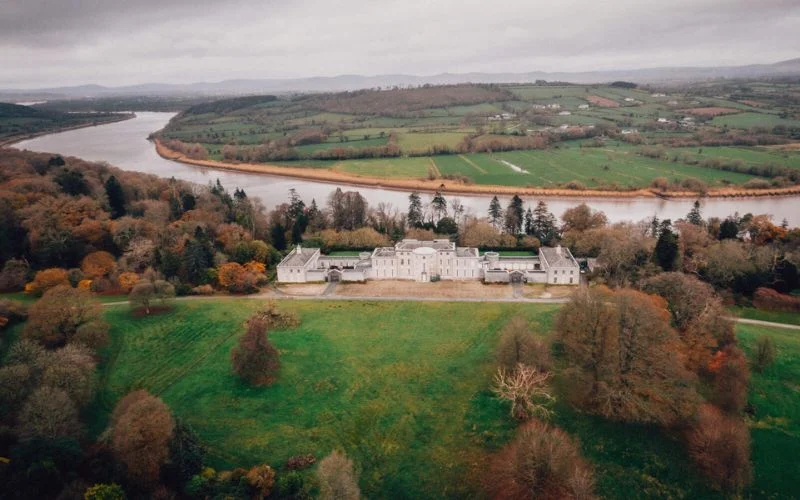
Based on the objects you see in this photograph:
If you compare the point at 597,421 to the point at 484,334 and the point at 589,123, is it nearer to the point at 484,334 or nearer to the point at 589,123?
the point at 484,334

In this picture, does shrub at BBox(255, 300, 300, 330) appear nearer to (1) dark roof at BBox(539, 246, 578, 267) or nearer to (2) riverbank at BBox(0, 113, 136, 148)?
(1) dark roof at BBox(539, 246, 578, 267)

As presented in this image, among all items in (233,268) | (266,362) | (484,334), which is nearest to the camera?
(266,362)

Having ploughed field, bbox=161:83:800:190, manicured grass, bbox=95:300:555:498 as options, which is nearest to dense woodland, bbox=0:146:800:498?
manicured grass, bbox=95:300:555:498

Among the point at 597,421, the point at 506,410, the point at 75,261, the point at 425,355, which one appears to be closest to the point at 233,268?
the point at 75,261

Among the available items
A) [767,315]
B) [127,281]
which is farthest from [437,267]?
[127,281]

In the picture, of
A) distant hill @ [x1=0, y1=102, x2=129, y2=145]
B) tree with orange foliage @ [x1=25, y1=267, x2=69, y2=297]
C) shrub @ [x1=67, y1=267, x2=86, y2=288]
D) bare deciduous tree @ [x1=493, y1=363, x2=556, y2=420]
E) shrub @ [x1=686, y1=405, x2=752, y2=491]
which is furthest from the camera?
distant hill @ [x1=0, y1=102, x2=129, y2=145]

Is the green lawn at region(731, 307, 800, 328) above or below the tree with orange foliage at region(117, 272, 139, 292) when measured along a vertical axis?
below
